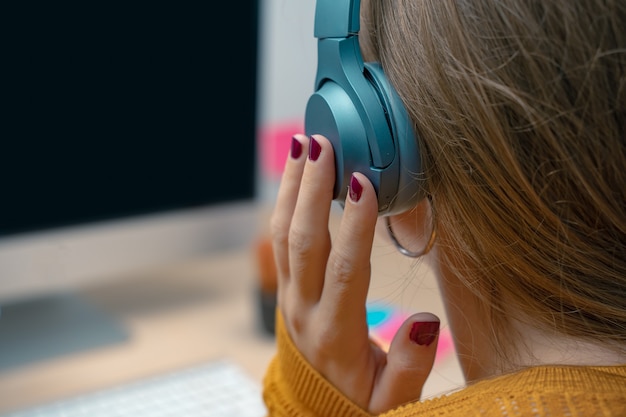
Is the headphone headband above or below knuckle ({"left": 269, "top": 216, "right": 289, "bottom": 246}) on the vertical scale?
above

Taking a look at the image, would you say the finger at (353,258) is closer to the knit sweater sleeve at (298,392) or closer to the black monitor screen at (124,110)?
the knit sweater sleeve at (298,392)

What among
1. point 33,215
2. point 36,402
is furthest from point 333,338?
point 33,215

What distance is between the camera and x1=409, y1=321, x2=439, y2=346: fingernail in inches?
22.2

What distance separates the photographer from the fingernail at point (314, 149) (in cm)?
51

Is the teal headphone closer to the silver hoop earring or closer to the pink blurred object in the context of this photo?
the silver hoop earring

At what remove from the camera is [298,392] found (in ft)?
1.99

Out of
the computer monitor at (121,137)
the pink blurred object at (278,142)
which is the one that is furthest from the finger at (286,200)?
the pink blurred object at (278,142)

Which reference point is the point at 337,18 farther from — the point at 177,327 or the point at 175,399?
the point at 177,327

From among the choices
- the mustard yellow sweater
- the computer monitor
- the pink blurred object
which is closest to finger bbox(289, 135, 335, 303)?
the mustard yellow sweater

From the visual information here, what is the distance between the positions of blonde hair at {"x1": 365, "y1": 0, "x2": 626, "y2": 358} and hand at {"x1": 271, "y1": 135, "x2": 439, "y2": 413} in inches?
3.7

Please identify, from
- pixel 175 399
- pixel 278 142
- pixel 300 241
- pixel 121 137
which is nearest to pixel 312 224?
pixel 300 241

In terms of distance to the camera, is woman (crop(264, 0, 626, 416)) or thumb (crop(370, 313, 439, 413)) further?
thumb (crop(370, 313, 439, 413))

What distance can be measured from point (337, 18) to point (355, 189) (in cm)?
11

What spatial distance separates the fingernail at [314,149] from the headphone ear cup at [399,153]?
0.19 feet
